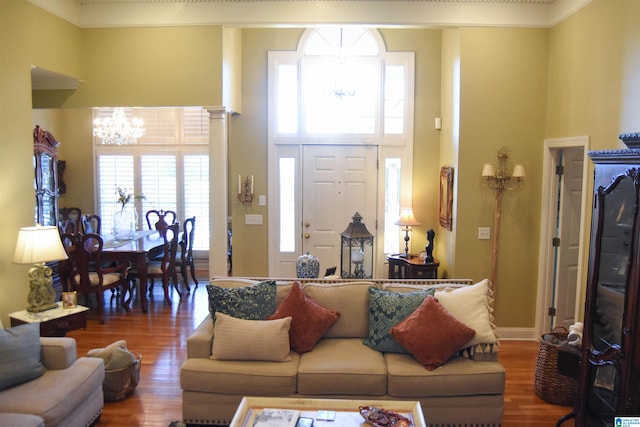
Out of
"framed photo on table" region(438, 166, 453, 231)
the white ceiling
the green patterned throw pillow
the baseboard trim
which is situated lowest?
the baseboard trim

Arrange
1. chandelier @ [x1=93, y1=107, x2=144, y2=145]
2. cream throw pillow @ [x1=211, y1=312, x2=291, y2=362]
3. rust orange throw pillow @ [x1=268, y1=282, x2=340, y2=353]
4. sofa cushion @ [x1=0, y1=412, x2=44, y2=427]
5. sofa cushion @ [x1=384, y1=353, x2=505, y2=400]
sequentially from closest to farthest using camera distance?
sofa cushion @ [x1=0, y1=412, x2=44, y2=427], sofa cushion @ [x1=384, y1=353, x2=505, y2=400], cream throw pillow @ [x1=211, y1=312, x2=291, y2=362], rust orange throw pillow @ [x1=268, y1=282, x2=340, y2=353], chandelier @ [x1=93, y1=107, x2=144, y2=145]

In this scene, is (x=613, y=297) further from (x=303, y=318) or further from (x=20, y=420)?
(x=20, y=420)

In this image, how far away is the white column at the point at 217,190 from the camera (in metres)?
5.39

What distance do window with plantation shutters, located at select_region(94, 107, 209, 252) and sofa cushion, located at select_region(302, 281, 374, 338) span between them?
15.8 ft

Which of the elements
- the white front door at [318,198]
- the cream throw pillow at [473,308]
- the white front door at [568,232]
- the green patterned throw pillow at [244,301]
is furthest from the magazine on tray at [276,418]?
the white front door at [318,198]

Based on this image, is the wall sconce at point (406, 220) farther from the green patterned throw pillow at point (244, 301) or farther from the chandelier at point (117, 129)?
the chandelier at point (117, 129)

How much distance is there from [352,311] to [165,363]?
196 cm

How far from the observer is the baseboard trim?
532cm

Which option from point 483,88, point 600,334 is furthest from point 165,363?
point 483,88

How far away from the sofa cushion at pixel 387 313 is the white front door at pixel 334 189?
2728mm

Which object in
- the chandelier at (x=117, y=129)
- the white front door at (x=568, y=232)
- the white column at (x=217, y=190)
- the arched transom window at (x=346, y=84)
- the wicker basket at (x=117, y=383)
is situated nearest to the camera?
the wicker basket at (x=117, y=383)

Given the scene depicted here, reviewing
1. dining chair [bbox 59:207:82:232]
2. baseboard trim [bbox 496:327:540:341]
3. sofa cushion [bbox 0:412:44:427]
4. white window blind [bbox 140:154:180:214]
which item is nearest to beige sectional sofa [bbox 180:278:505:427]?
sofa cushion [bbox 0:412:44:427]

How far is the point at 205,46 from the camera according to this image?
5.28 meters

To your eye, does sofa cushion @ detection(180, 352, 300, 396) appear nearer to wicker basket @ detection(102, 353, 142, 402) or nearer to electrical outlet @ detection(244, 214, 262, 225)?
wicker basket @ detection(102, 353, 142, 402)
